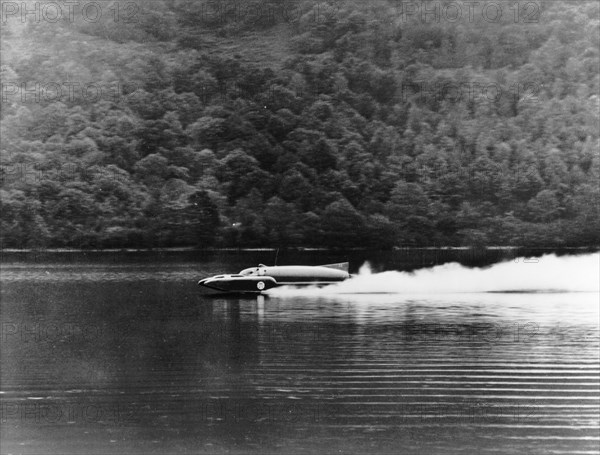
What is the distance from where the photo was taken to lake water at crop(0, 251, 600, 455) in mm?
8109

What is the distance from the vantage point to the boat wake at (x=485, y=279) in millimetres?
12195

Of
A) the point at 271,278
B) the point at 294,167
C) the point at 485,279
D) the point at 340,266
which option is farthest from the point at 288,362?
the point at 294,167

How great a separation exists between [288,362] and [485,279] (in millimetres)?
4261

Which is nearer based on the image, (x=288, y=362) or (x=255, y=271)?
(x=288, y=362)

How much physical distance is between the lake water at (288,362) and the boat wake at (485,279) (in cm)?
5

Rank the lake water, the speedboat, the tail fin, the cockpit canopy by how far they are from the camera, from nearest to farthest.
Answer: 1. the lake water
2. the speedboat
3. the cockpit canopy
4. the tail fin

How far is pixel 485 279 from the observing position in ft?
41.3

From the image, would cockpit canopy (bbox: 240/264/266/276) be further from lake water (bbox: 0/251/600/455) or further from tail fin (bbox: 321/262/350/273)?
tail fin (bbox: 321/262/350/273)

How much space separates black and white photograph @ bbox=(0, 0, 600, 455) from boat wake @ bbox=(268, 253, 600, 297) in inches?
1.4

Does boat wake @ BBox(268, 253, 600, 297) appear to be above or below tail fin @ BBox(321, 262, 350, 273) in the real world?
below

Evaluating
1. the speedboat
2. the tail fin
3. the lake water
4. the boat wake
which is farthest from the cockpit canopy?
the tail fin

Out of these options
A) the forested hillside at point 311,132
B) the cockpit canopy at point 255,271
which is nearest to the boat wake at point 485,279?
the cockpit canopy at point 255,271

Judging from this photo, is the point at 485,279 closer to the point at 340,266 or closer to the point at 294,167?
the point at 340,266

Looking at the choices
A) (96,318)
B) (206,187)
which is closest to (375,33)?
(206,187)
